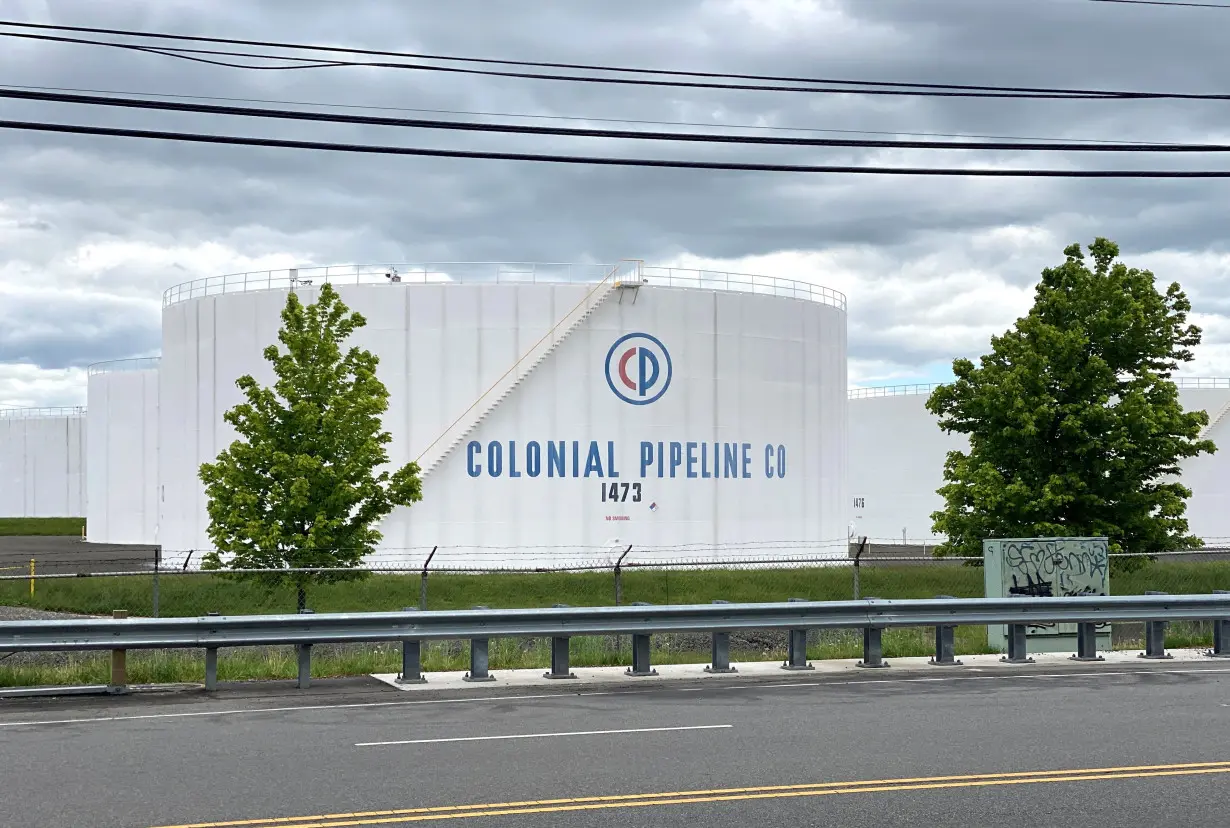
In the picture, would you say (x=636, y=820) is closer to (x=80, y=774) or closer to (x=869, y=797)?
(x=869, y=797)

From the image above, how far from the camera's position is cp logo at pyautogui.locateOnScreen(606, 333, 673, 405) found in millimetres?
43812

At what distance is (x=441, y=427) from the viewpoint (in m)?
43.5

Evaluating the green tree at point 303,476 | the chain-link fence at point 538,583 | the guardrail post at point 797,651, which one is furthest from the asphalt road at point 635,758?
the chain-link fence at point 538,583

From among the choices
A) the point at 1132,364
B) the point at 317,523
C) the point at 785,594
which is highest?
the point at 1132,364

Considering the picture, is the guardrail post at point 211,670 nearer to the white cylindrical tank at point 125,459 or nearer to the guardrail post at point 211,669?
the guardrail post at point 211,669

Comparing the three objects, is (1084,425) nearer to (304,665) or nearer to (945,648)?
(945,648)

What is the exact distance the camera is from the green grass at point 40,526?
78.0m

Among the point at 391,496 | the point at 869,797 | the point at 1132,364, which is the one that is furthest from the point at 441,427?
the point at 869,797

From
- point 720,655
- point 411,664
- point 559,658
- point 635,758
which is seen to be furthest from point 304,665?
point 635,758

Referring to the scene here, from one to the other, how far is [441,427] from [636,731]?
3256 centimetres

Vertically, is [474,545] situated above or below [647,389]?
below

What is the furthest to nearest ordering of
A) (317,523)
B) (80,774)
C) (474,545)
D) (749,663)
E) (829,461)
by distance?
1. (829,461)
2. (474,545)
3. (317,523)
4. (749,663)
5. (80,774)

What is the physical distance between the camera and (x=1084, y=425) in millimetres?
30109

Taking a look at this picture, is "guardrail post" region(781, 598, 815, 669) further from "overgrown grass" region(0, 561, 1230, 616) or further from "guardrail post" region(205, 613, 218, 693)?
"overgrown grass" region(0, 561, 1230, 616)
